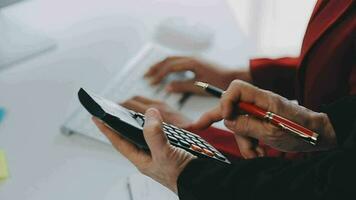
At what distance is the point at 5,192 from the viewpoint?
2.34ft

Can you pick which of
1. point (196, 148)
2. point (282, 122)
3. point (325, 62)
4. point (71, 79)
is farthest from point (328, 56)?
point (71, 79)

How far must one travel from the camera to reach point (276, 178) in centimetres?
60

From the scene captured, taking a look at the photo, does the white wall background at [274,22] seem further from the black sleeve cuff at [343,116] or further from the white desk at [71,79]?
the black sleeve cuff at [343,116]

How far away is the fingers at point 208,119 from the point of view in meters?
0.78

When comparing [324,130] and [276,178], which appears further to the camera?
[324,130]

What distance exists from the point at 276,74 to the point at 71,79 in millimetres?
364

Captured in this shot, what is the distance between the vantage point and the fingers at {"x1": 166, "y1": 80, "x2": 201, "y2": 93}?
2.94 feet

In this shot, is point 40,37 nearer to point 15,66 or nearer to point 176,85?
point 15,66

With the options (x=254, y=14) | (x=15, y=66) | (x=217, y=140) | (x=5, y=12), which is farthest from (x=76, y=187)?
(x=254, y=14)

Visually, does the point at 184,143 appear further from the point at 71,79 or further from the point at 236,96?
the point at 71,79

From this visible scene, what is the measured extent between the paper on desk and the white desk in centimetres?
1

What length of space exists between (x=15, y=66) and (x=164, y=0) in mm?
375

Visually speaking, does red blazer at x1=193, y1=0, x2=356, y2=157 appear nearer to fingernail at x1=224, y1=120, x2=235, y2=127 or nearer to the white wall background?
fingernail at x1=224, y1=120, x2=235, y2=127

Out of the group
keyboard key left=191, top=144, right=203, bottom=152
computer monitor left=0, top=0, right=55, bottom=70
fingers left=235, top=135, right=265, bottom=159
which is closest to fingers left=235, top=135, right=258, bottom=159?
fingers left=235, top=135, right=265, bottom=159
